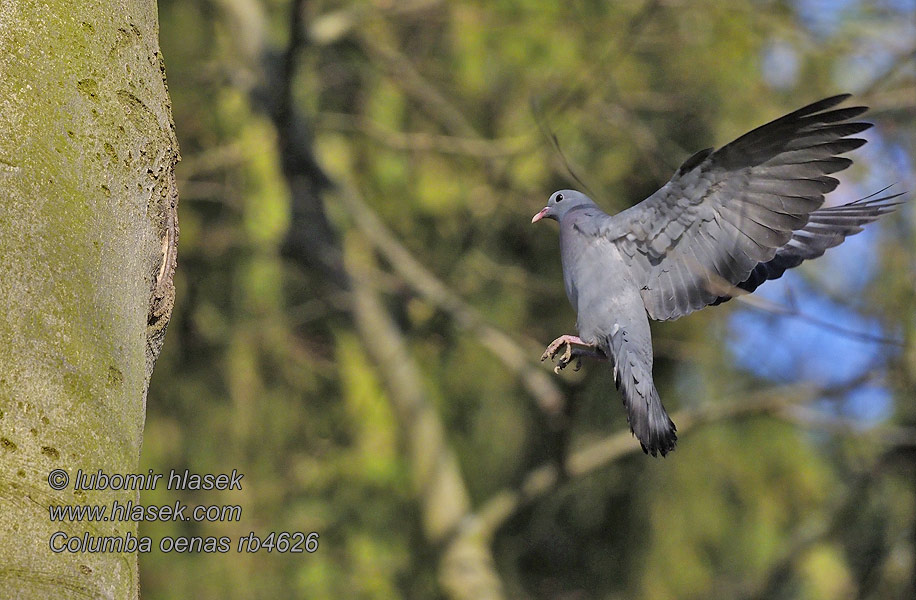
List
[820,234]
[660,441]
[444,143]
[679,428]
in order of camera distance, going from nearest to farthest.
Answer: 1. [660,441]
2. [820,234]
3. [679,428]
4. [444,143]

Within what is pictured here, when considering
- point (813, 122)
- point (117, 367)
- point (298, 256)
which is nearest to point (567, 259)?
point (813, 122)

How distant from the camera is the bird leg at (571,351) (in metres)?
1.88

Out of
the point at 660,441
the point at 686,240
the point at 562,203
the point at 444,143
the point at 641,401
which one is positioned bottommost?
the point at 660,441

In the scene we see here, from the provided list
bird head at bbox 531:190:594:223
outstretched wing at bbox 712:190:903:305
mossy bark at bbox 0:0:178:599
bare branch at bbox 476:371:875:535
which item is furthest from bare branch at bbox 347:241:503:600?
mossy bark at bbox 0:0:178:599

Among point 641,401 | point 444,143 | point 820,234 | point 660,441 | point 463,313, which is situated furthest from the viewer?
point 444,143

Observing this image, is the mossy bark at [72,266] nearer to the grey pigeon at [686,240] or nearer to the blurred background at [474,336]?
the grey pigeon at [686,240]

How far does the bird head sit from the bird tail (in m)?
0.35

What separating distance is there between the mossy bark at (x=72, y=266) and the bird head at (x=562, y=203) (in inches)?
38.3

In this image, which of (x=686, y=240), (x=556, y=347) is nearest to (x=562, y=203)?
(x=686, y=240)

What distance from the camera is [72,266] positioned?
4.43 ft

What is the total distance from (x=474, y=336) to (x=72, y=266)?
12.0ft

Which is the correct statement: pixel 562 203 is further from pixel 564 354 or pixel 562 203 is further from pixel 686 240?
pixel 564 354

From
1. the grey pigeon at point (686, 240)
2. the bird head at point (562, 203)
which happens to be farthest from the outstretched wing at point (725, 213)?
the bird head at point (562, 203)

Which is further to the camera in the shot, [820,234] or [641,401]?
[820,234]
